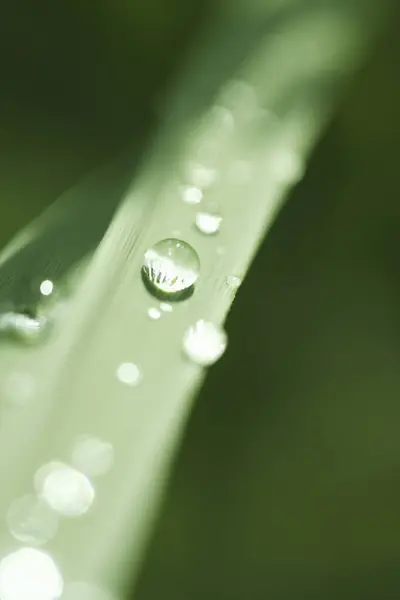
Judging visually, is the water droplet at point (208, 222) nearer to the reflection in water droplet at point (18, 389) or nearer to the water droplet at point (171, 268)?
the water droplet at point (171, 268)

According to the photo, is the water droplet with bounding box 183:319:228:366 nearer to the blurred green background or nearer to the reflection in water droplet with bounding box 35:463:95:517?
the blurred green background

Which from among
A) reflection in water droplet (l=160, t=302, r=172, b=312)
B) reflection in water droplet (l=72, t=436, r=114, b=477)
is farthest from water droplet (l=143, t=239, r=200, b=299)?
reflection in water droplet (l=72, t=436, r=114, b=477)

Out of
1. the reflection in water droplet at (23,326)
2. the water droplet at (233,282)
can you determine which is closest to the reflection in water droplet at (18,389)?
the reflection in water droplet at (23,326)

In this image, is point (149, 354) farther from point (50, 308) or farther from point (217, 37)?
point (217, 37)

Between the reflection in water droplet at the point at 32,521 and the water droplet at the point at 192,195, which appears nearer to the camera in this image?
the reflection in water droplet at the point at 32,521

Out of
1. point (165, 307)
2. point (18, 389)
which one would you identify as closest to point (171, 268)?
point (165, 307)

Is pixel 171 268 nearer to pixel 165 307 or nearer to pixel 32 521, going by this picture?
pixel 165 307

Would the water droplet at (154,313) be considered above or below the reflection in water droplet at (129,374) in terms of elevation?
above

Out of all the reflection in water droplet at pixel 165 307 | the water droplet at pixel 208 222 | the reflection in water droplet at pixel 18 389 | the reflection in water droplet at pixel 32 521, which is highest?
the water droplet at pixel 208 222
